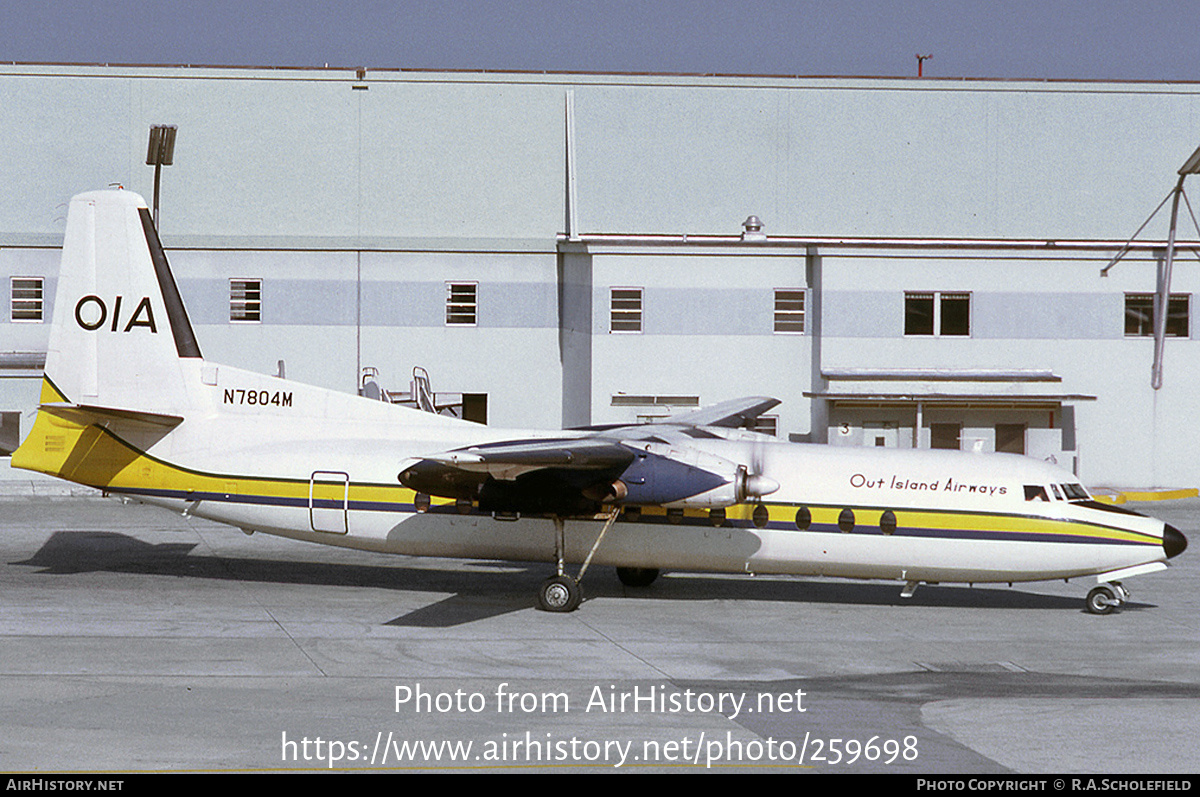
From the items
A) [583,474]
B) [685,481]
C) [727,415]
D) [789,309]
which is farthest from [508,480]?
[789,309]

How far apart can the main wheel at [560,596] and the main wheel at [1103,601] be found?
9.07 meters

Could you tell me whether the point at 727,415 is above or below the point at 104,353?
below

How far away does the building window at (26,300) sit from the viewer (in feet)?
140

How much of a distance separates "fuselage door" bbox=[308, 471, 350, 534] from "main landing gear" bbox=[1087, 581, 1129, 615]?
43.6 ft

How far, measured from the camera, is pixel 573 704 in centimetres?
1614

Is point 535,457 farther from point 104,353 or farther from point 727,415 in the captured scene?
point 104,353

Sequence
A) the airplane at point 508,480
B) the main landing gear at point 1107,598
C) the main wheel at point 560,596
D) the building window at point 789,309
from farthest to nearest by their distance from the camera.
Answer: the building window at point 789,309, the main landing gear at point 1107,598, the main wheel at point 560,596, the airplane at point 508,480

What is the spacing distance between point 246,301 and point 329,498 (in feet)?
70.8

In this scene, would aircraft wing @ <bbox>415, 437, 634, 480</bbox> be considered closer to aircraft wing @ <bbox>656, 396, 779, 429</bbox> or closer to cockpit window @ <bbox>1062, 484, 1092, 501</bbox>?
aircraft wing @ <bbox>656, 396, 779, 429</bbox>

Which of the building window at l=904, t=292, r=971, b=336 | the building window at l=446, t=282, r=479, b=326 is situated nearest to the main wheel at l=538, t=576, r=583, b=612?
the building window at l=904, t=292, r=971, b=336

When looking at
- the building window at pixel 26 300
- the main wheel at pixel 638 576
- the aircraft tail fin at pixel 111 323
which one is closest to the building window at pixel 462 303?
the building window at pixel 26 300

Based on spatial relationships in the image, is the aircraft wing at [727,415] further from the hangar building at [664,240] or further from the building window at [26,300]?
the building window at [26,300]

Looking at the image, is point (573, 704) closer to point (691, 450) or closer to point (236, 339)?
point (691, 450)

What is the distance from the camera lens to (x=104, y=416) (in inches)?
933
